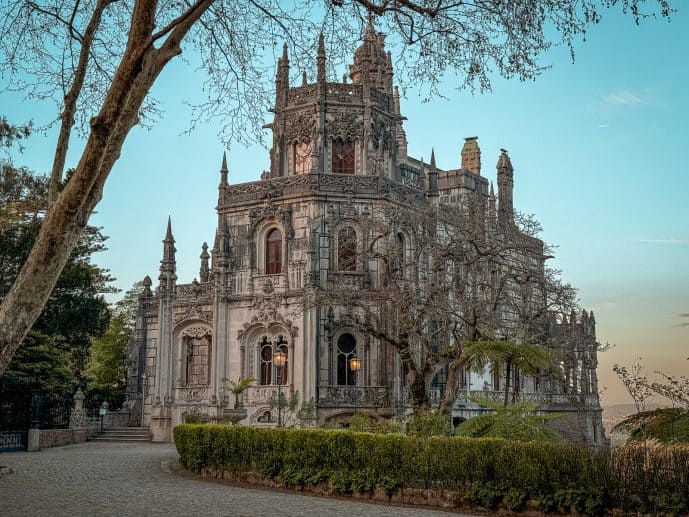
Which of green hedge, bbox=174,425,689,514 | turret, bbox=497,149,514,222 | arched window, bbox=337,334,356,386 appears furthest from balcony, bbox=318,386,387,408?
turret, bbox=497,149,514,222

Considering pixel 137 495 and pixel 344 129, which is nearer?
pixel 137 495

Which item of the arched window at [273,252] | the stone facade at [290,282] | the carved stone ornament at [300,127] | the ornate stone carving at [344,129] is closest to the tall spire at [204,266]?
the stone facade at [290,282]

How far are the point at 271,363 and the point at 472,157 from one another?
27144 millimetres

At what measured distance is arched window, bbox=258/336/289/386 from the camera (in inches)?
1363

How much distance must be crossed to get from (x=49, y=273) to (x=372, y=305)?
24.7m

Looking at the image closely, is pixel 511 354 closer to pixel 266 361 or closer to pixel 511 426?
pixel 511 426

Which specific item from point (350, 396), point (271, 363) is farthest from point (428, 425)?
point (271, 363)

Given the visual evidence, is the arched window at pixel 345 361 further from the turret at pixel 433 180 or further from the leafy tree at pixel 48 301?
the leafy tree at pixel 48 301

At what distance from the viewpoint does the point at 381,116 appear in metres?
38.1

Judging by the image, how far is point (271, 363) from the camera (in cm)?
3516

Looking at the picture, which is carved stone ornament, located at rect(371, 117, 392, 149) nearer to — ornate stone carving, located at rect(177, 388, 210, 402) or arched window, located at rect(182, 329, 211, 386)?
arched window, located at rect(182, 329, 211, 386)

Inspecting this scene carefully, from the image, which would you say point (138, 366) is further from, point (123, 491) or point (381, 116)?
point (123, 491)

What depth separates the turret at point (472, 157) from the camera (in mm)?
57062

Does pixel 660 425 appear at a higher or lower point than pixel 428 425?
higher
